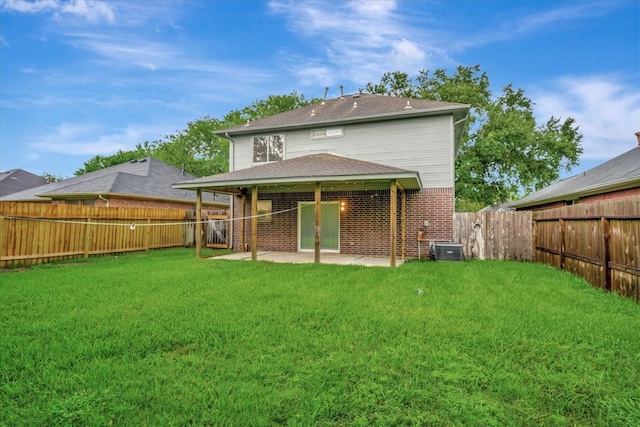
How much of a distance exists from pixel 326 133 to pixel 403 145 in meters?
2.80

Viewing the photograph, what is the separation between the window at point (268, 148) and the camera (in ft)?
39.9

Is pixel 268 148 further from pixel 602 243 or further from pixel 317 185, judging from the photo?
pixel 602 243

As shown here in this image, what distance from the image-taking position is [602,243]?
18.5 feet

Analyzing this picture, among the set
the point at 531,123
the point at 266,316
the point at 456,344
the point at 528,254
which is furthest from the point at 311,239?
the point at 531,123

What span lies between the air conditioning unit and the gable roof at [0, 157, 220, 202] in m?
14.2

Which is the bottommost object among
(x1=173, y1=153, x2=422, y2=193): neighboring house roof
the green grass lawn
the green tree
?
the green grass lawn

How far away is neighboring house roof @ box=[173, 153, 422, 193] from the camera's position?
27.0 feet

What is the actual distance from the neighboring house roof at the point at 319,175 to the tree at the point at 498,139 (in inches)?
458

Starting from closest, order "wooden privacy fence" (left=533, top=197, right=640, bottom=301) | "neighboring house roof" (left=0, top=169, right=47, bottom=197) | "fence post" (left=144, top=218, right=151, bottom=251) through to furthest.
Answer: "wooden privacy fence" (left=533, top=197, right=640, bottom=301), "fence post" (left=144, top=218, right=151, bottom=251), "neighboring house roof" (left=0, top=169, right=47, bottom=197)

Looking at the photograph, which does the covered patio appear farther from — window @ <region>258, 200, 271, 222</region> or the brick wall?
window @ <region>258, 200, 271, 222</region>

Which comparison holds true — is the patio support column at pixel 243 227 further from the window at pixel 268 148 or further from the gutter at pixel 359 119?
the gutter at pixel 359 119

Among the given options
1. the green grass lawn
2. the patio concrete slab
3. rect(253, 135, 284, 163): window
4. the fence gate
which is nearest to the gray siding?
rect(253, 135, 284, 163): window

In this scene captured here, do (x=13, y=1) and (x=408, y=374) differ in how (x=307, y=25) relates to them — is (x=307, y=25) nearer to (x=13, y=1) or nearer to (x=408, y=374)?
(x=13, y=1)

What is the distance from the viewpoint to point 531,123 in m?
19.5
